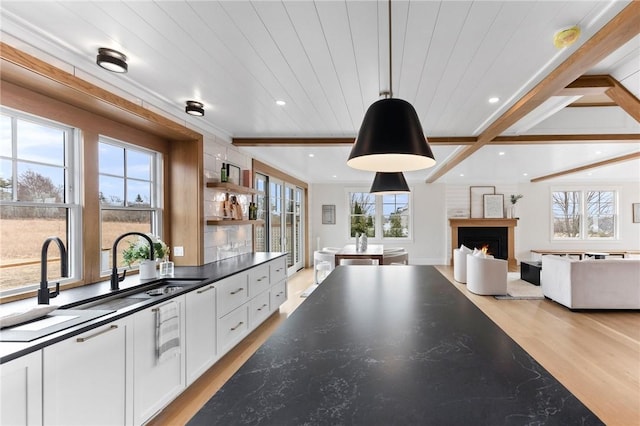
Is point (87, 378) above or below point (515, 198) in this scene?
below

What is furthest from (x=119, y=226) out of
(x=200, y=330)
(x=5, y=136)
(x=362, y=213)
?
(x=362, y=213)

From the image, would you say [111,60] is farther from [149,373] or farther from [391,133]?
[149,373]

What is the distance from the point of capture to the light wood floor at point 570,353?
7.72 ft

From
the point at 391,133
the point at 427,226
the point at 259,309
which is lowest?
the point at 259,309

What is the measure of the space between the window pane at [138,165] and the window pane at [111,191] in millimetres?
171

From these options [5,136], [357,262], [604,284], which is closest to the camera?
[5,136]

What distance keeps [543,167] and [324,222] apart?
18.8 feet

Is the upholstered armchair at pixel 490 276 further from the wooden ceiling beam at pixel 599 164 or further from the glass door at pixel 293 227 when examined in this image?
the glass door at pixel 293 227

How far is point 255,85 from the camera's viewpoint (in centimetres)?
264

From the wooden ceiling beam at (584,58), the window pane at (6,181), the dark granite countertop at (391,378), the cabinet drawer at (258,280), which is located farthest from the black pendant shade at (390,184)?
the window pane at (6,181)

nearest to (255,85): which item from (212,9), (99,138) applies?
(212,9)

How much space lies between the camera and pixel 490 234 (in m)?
9.40

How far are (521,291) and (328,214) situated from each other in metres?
5.43

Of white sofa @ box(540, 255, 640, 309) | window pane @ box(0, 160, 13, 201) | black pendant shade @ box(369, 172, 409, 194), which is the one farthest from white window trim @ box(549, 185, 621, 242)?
window pane @ box(0, 160, 13, 201)
